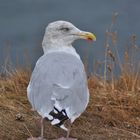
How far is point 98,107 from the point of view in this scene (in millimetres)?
5566

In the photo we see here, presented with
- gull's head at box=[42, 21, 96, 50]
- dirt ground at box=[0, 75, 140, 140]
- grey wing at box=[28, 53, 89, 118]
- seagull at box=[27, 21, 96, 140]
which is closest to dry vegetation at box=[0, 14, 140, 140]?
dirt ground at box=[0, 75, 140, 140]

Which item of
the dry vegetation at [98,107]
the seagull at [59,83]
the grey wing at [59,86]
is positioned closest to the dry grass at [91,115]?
the dry vegetation at [98,107]

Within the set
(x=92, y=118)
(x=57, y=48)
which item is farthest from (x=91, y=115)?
(x=57, y=48)

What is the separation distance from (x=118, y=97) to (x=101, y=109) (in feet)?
0.58

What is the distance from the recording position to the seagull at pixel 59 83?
15.1 feet

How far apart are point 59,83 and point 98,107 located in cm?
87

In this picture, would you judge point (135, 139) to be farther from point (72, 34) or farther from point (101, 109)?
point (72, 34)

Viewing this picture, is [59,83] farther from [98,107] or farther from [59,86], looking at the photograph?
[98,107]

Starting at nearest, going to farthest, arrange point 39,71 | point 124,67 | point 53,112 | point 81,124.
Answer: point 53,112
point 39,71
point 81,124
point 124,67

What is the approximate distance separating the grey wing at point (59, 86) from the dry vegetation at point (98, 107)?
0.35 meters

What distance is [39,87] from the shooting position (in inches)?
191

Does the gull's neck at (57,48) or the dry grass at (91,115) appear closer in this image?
the dry grass at (91,115)

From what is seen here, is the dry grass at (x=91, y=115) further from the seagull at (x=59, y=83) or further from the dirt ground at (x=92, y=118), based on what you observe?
the seagull at (x=59, y=83)

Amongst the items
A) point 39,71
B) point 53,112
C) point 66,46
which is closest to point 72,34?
point 66,46
